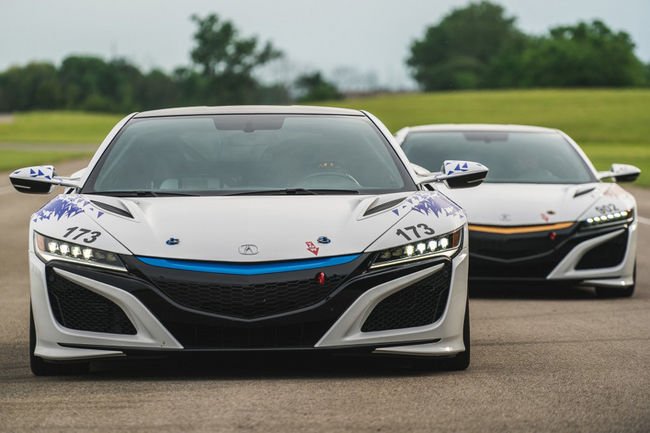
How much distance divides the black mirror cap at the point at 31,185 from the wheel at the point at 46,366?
0.95 meters

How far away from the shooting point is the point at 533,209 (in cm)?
1037

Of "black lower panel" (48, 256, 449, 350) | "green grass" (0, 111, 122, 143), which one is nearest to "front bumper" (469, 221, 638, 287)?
"black lower panel" (48, 256, 449, 350)

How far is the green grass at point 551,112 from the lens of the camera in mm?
78625

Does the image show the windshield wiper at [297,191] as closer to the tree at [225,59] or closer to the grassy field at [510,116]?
the grassy field at [510,116]

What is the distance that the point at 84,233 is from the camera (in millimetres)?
5875

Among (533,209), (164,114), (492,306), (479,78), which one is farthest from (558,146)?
(479,78)

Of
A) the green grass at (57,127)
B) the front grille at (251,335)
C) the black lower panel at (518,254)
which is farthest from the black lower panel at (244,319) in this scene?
the green grass at (57,127)

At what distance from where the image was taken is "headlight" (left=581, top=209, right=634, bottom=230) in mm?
10320

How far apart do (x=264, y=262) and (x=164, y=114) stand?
2114mm

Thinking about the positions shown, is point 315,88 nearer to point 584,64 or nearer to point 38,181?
point 584,64

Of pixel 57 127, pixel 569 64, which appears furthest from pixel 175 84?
pixel 57 127

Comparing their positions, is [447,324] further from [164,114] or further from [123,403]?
[164,114]

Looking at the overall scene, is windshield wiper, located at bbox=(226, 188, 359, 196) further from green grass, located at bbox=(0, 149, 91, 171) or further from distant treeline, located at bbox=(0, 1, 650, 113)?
distant treeline, located at bbox=(0, 1, 650, 113)

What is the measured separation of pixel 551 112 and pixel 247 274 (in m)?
93.1
